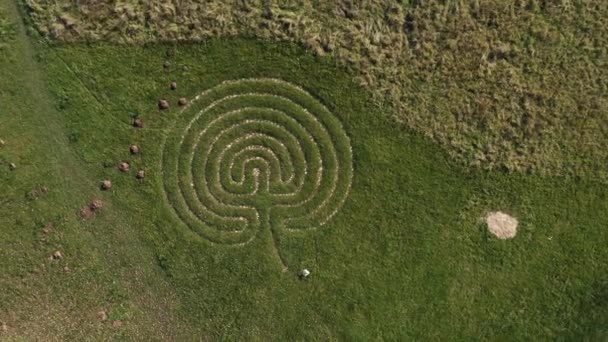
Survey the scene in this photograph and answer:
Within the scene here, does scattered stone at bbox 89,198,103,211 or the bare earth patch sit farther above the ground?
the bare earth patch

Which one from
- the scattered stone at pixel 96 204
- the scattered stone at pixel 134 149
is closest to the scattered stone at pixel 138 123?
the scattered stone at pixel 134 149

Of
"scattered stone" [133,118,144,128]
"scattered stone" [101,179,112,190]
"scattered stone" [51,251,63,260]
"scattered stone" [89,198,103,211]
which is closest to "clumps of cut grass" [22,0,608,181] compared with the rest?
"scattered stone" [133,118,144,128]

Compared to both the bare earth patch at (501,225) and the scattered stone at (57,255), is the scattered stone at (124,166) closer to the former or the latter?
the scattered stone at (57,255)

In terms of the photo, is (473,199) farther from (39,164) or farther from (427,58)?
(39,164)

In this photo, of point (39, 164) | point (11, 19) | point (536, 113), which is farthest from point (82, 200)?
point (536, 113)

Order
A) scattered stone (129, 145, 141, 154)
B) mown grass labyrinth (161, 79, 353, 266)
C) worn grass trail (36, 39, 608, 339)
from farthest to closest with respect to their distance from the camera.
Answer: mown grass labyrinth (161, 79, 353, 266)
scattered stone (129, 145, 141, 154)
worn grass trail (36, 39, 608, 339)

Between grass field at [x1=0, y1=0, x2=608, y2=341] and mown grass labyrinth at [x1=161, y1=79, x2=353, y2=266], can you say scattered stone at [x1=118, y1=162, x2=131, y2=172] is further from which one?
mown grass labyrinth at [x1=161, y1=79, x2=353, y2=266]
